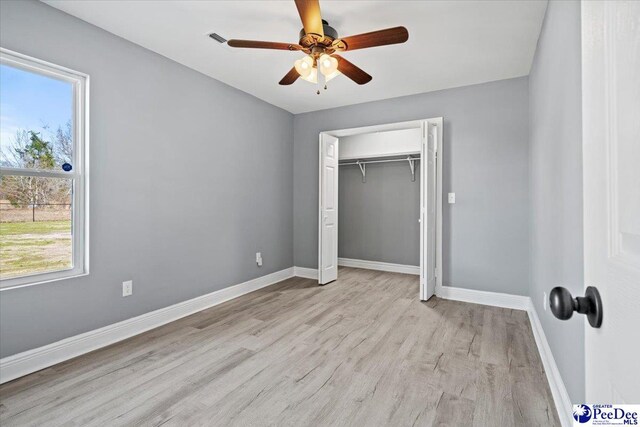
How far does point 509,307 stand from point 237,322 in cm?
296

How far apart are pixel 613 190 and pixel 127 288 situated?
3.18 metres

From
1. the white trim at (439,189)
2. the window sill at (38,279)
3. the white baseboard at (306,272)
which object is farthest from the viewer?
the white baseboard at (306,272)

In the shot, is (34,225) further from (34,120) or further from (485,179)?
(485,179)

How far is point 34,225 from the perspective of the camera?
7.44 feet

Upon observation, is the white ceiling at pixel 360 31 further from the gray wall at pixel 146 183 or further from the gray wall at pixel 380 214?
the gray wall at pixel 380 214

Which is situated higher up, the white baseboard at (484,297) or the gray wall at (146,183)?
the gray wall at (146,183)

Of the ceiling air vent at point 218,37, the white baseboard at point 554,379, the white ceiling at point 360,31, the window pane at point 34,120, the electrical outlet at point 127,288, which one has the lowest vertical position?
the white baseboard at point 554,379

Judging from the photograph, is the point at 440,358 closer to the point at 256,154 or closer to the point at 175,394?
the point at 175,394

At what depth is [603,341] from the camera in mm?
522

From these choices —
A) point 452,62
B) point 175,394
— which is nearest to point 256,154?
point 452,62

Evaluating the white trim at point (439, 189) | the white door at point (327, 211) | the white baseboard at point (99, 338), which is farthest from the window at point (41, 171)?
the white trim at point (439, 189)

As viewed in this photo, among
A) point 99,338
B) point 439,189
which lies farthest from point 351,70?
point 99,338

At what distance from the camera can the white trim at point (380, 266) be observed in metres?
5.10

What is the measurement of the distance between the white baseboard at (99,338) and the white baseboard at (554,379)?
3096 millimetres
